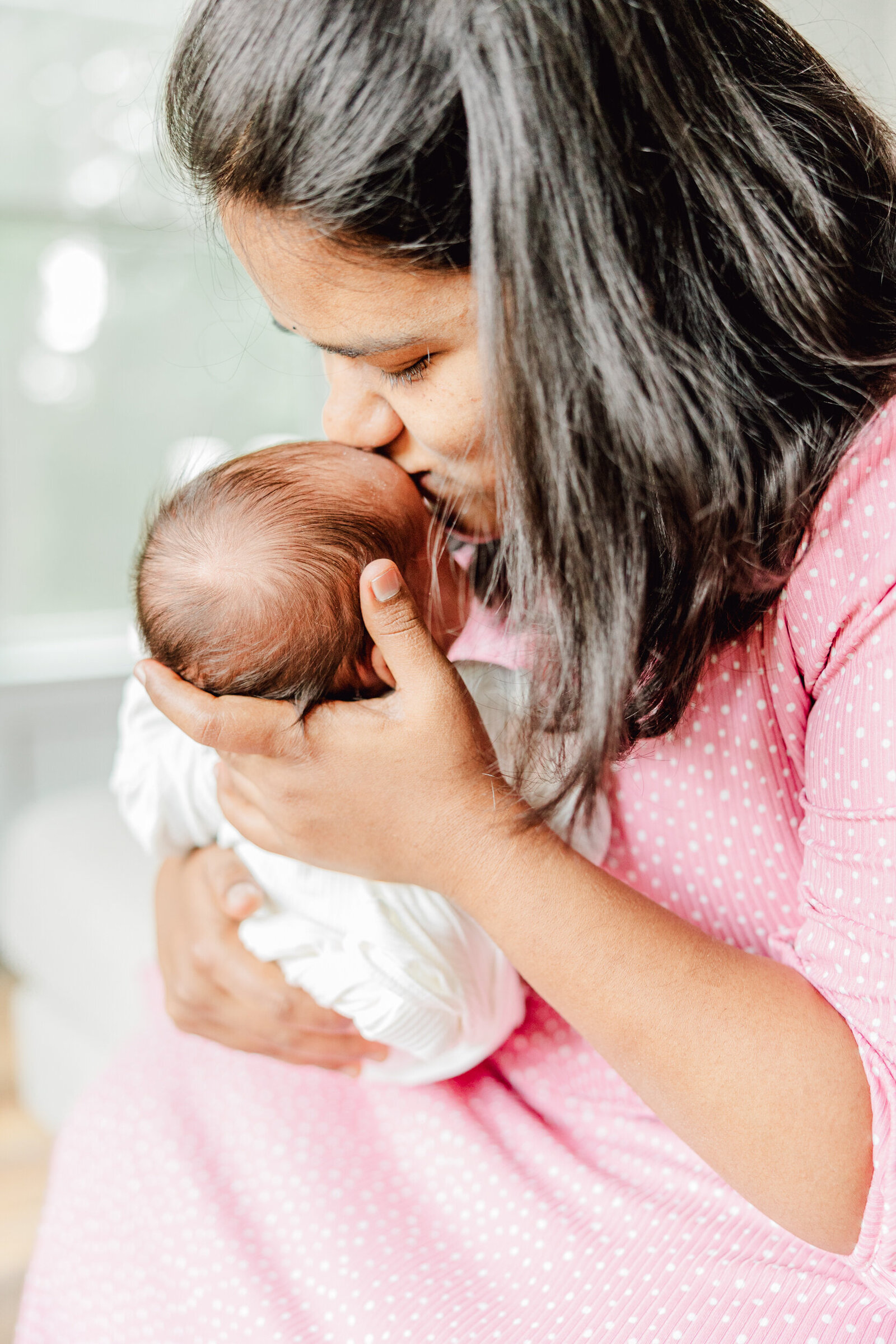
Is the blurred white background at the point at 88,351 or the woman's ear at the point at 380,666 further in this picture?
the blurred white background at the point at 88,351

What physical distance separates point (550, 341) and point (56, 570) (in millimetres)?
2012

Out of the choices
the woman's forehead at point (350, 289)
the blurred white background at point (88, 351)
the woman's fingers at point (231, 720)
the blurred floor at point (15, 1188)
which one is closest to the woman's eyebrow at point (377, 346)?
the woman's forehead at point (350, 289)

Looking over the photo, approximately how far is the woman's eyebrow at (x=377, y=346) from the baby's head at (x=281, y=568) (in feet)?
0.37

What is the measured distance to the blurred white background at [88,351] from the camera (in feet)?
7.01

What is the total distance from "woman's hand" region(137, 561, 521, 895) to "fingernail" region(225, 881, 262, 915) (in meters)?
0.18

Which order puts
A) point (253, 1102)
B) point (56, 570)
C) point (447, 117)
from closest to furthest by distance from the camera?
point (447, 117), point (253, 1102), point (56, 570)

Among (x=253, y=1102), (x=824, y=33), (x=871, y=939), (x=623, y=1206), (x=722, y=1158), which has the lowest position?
(x=253, y=1102)

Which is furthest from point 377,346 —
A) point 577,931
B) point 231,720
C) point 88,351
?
point 88,351

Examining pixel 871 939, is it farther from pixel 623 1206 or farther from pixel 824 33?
pixel 824 33

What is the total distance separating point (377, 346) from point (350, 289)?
0.12 feet

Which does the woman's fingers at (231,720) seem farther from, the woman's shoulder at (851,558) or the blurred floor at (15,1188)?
the blurred floor at (15,1188)

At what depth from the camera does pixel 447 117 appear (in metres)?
0.56

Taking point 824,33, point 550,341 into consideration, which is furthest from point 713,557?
point 824,33

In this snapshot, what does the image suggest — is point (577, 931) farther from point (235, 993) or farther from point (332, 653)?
point (235, 993)
